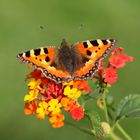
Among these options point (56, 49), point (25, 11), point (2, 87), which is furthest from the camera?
point (25, 11)

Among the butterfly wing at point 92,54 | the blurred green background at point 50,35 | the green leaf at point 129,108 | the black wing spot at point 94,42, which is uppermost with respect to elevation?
the blurred green background at point 50,35

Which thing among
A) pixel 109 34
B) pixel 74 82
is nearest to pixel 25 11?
pixel 109 34

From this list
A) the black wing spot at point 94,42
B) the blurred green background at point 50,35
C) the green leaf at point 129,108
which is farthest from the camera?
the blurred green background at point 50,35

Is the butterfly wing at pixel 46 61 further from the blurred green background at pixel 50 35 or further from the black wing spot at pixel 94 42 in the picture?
the blurred green background at pixel 50 35

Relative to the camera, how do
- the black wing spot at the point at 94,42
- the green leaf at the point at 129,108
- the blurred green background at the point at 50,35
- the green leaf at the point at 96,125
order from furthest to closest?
the blurred green background at the point at 50,35 → the black wing spot at the point at 94,42 → the green leaf at the point at 129,108 → the green leaf at the point at 96,125

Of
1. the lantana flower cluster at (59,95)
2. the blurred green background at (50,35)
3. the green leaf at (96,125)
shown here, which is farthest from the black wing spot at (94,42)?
the blurred green background at (50,35)

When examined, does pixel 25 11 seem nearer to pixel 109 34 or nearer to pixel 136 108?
pixel 109 34

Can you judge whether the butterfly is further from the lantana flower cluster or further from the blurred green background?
the blurred green background
